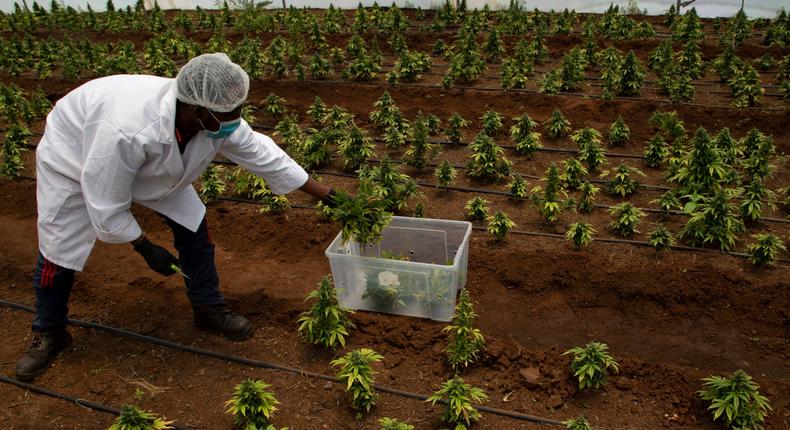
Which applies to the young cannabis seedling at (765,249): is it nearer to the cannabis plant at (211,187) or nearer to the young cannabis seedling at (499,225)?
the young cannabis seedling at (499,225)

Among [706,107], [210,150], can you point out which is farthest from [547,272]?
[706,107]

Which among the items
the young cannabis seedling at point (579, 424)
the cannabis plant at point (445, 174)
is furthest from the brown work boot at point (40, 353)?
the cannabis plant at point (445, 174)

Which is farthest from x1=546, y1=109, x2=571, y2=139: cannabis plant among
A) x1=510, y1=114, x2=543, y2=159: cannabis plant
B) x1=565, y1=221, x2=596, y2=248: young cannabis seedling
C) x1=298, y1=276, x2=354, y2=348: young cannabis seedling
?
x1=298, y1=276, x2=354, y2=348: young cannabis seedling

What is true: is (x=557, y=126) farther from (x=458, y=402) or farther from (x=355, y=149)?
(x=458, y=402)

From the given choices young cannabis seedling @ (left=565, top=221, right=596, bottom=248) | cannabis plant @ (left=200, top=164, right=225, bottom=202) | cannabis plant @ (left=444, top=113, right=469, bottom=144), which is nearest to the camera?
young cannabis seedling @ (left=565, top=221, right=596, bottom=248)

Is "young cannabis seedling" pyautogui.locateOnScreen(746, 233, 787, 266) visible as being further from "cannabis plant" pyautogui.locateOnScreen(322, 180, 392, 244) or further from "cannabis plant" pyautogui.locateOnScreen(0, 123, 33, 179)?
"cannabis plant" pyautogui.locateOnScreen(0, 123, 33, 179)

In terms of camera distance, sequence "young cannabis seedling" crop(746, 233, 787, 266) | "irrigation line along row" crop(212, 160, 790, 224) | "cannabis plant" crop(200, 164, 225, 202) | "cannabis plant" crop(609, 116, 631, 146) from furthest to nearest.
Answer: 1. "cannabis plant" crop(609, 116, 631, 146)
2. "cannabis plant" crop(200, 164, 225, 202)
3. "irrigation line along row" crop(212, 160, 790, 224)
4. "young cannabis seedling" crop(746, 233, 787, 266)

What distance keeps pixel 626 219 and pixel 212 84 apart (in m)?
3.62

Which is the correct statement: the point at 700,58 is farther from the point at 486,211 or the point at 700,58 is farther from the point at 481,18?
the point at 486,211

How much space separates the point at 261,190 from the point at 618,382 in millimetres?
3666

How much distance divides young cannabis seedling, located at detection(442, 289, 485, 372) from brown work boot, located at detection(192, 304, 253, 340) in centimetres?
137

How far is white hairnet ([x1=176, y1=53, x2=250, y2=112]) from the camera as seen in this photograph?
306 centimetres

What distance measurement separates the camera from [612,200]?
5977 millimetres

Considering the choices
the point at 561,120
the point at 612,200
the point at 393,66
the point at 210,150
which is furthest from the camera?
the point at 393,66
